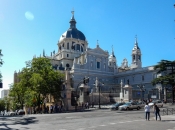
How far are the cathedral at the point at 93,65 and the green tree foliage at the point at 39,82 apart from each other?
83.3 ft

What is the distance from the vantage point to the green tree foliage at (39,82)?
117 ft

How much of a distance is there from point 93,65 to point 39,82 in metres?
40.3

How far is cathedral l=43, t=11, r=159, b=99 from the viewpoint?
229 feet

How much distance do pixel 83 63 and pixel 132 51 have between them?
2634 centimetres

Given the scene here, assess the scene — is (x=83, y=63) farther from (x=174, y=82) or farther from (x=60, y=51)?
(x=174, y=82)

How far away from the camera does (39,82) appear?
35.4 m

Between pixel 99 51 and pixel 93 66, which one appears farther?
pixel 99 51

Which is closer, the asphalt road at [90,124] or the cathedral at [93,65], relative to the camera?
the asphalt road at [90,124]

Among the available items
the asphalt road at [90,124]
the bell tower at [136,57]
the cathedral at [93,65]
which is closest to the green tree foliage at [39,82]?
the asphalt road at [90,124]

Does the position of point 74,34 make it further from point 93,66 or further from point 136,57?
point 136,57

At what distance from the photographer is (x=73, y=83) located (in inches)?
2672

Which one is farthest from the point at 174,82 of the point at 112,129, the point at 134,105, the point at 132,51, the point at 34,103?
the point at 132,51

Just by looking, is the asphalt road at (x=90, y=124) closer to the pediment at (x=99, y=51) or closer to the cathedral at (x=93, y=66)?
the cathedral at (x=93, y=66)

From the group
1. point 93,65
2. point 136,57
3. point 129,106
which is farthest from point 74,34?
point 129,106
